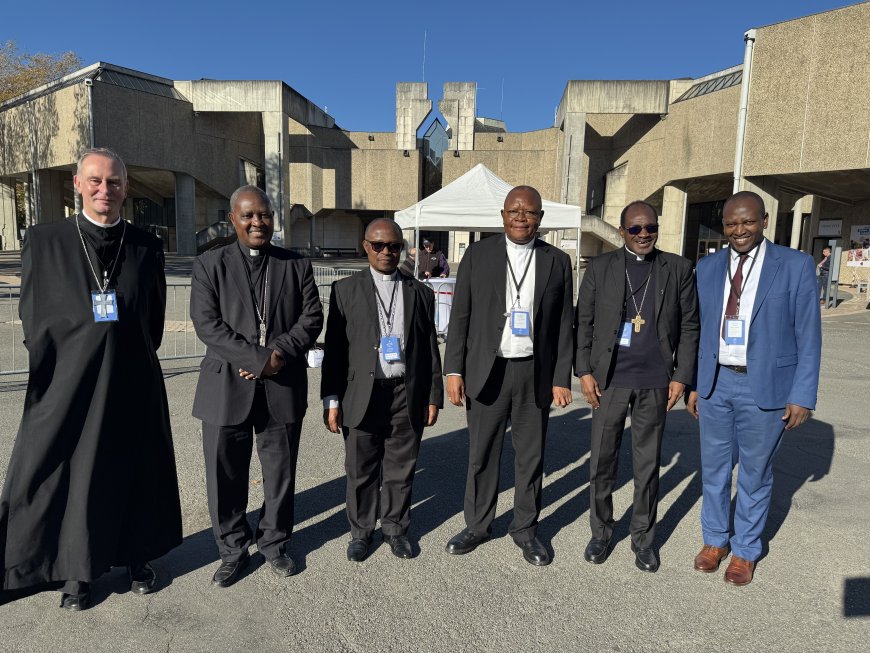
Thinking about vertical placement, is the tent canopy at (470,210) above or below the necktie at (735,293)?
above

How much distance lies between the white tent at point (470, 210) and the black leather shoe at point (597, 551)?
304 inches

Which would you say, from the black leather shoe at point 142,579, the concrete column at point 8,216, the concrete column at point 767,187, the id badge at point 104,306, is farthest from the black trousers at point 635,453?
the concrete column at point 8,216

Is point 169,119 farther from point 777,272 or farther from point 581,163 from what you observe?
point 777,272

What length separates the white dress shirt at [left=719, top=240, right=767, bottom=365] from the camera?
10.1ft

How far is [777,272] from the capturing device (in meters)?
3.02

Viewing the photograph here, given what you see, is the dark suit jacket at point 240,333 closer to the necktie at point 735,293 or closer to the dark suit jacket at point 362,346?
the dark suit jacket at point 362,346

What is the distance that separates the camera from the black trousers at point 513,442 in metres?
3.29

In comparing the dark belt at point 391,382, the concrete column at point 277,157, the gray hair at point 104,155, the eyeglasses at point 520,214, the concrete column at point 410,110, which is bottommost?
the dark belt at point 391,382

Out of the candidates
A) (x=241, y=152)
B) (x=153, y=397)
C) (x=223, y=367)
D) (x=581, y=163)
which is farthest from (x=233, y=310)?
(x=241, y=152)

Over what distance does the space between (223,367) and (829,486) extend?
4511 millimetres

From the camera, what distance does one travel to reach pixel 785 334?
3.01 meters

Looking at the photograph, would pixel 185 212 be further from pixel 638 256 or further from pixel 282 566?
pixel 638 256

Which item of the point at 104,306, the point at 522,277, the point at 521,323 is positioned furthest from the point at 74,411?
the point at 522,277

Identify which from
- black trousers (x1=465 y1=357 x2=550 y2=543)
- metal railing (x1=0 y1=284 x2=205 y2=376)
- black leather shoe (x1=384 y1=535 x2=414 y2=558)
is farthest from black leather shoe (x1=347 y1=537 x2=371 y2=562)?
metal railing (x1=0 y1=284 x2=205 y2=376)
